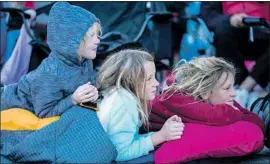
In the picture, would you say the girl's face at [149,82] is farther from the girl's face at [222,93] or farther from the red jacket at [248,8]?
the red jacket at [248,8]

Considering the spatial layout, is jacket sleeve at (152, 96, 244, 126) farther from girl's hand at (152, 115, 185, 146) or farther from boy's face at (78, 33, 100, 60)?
boy's face at (78, 33, 100, 60)

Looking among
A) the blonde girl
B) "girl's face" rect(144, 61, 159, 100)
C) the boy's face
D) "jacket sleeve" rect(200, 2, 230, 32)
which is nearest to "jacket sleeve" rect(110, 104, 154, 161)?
the blonde girl

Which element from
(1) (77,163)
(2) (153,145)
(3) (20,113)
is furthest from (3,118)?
(2) (153,145)

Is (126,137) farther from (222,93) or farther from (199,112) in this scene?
(222,93)

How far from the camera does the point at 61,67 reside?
79.0 inches

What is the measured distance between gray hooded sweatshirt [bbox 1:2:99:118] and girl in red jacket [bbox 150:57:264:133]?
334 millimetres

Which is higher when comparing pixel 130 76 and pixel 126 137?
pixel 130 76

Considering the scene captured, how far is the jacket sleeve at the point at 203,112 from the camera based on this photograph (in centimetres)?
199

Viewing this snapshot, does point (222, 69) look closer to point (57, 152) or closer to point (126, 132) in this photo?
point (126, 132)

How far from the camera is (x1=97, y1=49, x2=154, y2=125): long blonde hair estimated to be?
6.75 ft

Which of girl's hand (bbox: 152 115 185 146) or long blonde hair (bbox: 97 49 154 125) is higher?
long blonde hair (bbox: 97 49 154 125)

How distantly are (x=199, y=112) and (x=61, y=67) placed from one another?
1.73ft

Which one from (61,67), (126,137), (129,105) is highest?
(61,67)

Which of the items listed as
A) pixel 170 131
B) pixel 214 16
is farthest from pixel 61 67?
pixel 214 16
